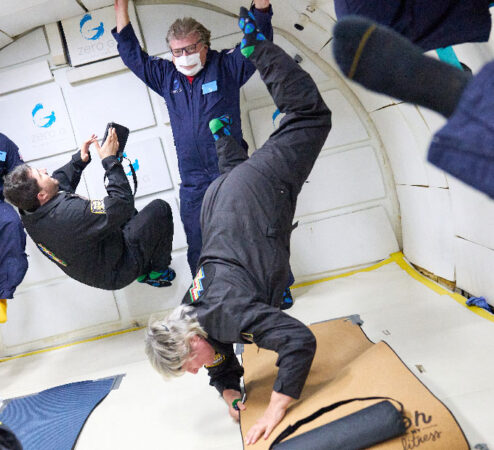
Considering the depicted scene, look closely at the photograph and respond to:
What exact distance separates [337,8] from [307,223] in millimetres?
2507

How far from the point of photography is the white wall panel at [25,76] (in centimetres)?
368

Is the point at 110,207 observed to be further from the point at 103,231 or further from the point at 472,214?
the point at 472,214

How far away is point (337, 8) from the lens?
146 centimetres

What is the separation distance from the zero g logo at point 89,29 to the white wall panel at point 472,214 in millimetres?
2920

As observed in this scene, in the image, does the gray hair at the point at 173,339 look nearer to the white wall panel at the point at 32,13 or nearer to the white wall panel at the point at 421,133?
the white wall panel at the point at 421,133

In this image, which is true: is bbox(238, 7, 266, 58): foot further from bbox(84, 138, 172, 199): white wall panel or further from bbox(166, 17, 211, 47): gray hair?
bbox(84, 138, 172, 199): white wall panel

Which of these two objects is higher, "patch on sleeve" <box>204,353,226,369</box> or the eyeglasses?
the eyeglasses

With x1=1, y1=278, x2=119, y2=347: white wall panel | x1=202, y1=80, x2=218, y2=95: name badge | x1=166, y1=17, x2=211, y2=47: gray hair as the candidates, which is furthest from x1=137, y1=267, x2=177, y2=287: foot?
x1=166, y1=17, x2=211, y2=47: gray hair

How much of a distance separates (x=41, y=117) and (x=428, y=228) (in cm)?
327

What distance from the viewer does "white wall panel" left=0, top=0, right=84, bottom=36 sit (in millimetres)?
3178

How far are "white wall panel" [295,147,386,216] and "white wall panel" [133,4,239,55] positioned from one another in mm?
1339

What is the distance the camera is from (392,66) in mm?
748

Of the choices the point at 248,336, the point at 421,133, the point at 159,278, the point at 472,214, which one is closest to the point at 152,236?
the point at 159,278

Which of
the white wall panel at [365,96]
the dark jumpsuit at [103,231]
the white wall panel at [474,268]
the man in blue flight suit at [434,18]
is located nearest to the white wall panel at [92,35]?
the dark jumpsuit at [103,231]
